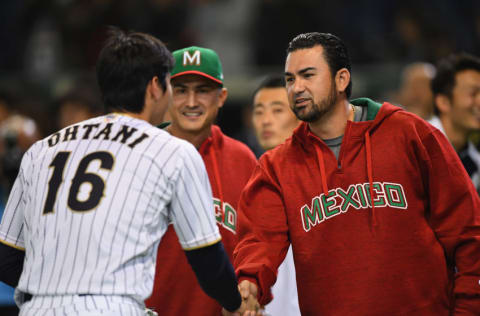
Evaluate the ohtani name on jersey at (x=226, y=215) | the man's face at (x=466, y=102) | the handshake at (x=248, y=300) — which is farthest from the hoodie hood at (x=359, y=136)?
the man's face at (x=466, y=102)

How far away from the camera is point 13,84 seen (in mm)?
11500

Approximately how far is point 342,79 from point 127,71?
4.28 feet

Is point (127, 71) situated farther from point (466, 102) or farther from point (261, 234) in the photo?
point (466, 102)

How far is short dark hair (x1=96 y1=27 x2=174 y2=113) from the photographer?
124 inches

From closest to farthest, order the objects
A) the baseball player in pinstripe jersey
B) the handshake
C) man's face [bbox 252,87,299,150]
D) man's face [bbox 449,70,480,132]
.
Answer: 1. the baseball player in pinstripe jersey
2. the handshake
3. man's face [bbox 252,87,299,150]
4. man's face [bbox 449,70,480,132]

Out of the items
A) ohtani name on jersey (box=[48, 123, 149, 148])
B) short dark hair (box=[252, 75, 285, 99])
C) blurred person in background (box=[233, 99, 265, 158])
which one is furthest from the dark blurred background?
ohtani name on jersey (box=[48, 123, 149, 148])

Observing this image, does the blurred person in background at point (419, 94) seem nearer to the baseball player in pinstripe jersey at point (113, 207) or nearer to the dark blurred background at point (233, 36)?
the dark blurred background at point (233, 36)

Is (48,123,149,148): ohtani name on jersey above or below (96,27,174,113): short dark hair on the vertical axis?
below

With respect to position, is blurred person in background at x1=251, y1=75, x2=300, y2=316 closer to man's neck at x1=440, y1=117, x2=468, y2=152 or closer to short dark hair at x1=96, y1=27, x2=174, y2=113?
man's neck at x1=440, y1=117, x2=468, y2=152

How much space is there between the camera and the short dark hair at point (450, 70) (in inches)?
224

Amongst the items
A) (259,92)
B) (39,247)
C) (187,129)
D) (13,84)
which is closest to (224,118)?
(13,84)

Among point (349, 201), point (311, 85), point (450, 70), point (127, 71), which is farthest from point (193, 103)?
point (450, 70)

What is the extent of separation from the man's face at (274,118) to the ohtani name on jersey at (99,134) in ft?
7.58

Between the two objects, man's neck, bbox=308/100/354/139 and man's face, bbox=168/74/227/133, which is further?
man's face, bbox=168/74/227/133
